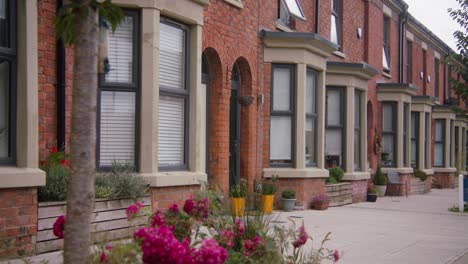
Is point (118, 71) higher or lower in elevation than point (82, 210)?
higher

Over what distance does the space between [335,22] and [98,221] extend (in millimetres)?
12099

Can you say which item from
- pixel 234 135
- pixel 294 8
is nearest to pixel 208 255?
pixel 234 135

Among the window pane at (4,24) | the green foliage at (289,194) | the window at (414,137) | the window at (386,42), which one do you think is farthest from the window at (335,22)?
the window pane at (4,24)

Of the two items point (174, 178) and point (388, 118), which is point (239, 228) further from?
point (388, 118)

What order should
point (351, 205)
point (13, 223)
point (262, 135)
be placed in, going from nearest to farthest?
1. point (13, 223)
2. point (262, 135)
3. point (351, 205)

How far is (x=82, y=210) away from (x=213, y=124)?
7944 mm

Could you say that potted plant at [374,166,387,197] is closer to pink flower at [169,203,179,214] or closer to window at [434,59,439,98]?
window at [434,59,439,98]

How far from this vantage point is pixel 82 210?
12.7 ft

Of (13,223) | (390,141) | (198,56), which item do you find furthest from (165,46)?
(390,141)

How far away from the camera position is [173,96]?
9383 millimetres

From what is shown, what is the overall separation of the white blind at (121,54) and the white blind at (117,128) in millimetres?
226

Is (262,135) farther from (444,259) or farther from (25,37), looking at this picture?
(25,37)

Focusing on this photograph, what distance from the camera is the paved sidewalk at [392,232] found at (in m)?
8.54

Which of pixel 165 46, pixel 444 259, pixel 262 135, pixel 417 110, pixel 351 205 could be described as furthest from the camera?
pixel 417 110
